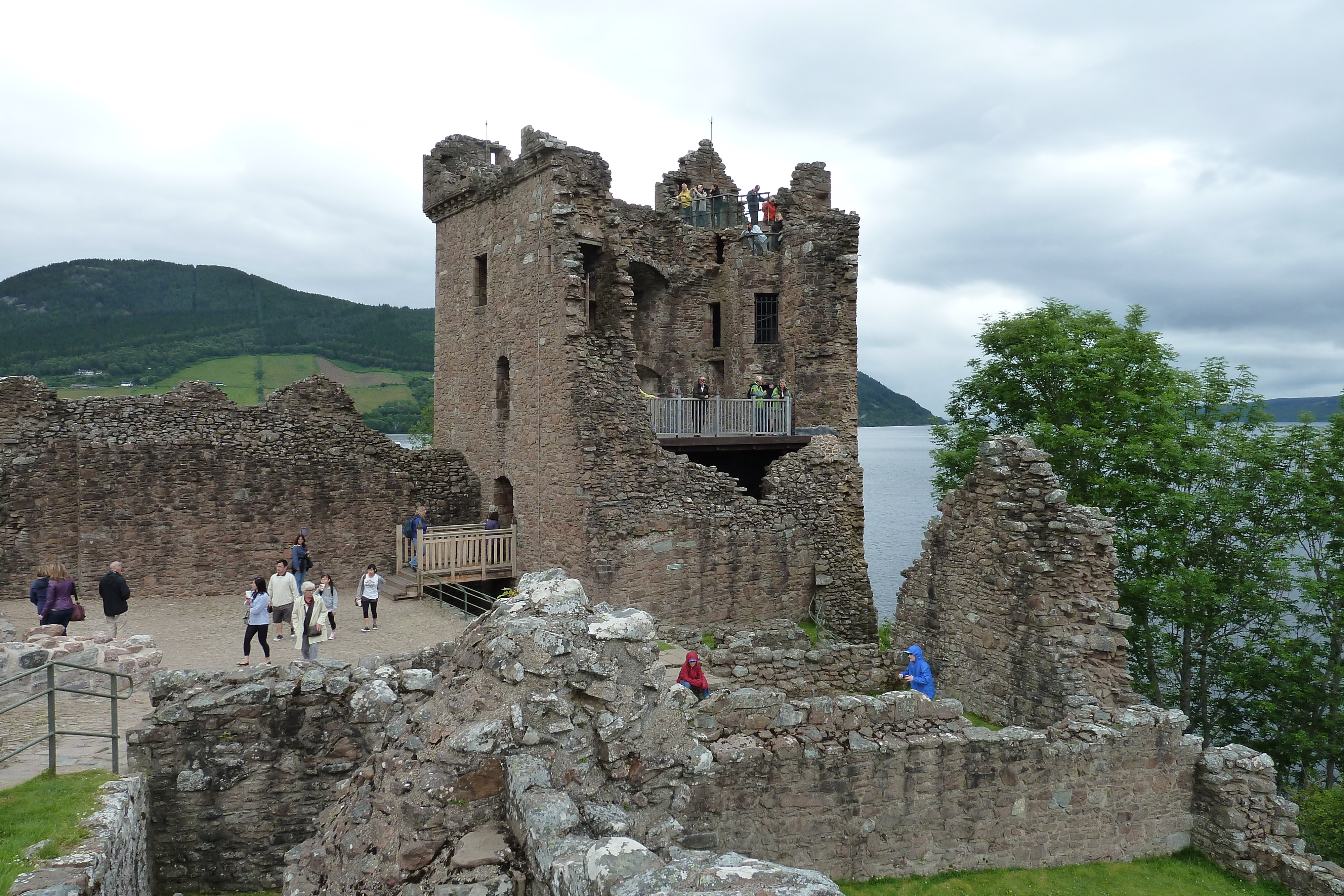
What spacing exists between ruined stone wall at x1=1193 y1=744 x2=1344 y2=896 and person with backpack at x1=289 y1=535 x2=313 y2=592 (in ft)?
52.3

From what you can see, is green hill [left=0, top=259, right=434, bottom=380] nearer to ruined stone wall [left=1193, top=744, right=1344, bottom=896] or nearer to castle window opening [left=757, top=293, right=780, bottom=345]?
castle window opening [left=757, top=293, right=780, bottom=345]

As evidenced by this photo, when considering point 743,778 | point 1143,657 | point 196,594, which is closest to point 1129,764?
point 743,778

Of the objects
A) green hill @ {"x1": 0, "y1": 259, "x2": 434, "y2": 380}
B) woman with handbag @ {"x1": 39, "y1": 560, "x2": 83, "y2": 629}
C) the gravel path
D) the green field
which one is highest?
green hill @ {"x1": 0, "y1": 259, "x2": 434, "y2": 380}

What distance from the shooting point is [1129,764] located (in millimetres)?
9281

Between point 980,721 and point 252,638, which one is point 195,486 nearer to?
point 252,638

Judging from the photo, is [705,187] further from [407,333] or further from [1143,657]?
[407,333]

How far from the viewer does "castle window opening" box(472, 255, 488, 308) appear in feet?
69.2

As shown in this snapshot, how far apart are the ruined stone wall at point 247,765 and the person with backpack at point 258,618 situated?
5.28m

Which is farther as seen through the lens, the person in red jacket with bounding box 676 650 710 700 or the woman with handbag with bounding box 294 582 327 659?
the woman with handbag with bounding box 294 582 327 659

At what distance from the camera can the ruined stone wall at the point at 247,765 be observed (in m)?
7.23

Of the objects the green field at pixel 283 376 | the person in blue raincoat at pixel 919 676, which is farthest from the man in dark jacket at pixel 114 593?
the green field at pixel 283 376

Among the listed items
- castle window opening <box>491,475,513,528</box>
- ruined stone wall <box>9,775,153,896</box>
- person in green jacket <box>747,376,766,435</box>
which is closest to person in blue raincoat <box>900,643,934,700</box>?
ruined stone wall <box>9,775,153,896</box>

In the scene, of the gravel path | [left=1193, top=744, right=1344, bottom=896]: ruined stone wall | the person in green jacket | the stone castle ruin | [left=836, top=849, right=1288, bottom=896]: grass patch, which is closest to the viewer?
the stone castle ruin

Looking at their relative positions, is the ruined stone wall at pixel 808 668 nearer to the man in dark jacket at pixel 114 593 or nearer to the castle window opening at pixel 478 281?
the man in dark jacket at pixel 114 593
